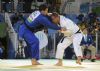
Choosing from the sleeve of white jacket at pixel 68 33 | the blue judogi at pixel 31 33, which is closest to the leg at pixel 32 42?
the blue judogi at pixel 31 33

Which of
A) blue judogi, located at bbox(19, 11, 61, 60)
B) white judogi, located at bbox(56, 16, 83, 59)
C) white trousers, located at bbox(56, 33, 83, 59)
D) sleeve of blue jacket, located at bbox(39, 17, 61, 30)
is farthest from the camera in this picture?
white trousers, located at bbox(56, 33, 83, 59)

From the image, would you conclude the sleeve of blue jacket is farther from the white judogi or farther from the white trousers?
the white trousers

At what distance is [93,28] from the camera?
11836 mm

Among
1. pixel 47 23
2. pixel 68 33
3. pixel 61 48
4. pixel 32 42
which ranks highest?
pixel 47 23

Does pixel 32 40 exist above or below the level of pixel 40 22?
below

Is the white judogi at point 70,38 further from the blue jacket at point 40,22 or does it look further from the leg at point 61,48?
the blue jacket at point 40,22

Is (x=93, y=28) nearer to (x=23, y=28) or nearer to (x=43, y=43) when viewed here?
(x=43, y=43)

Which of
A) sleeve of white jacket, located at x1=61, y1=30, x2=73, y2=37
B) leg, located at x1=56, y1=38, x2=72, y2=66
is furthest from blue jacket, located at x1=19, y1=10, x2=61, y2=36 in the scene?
leg, located at x1=56, y1=38, x2=72, y2=66

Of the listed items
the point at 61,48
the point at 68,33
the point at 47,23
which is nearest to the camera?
the point at 47,23

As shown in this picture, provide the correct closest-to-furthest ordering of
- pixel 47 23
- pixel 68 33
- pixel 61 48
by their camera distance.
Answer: pixel 47 23, pixel 68 33, pixel 61 48

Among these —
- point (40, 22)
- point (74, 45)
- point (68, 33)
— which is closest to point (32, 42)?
point (40, 22)

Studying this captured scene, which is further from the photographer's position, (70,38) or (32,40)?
(70,38)

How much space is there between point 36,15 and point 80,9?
5.64m

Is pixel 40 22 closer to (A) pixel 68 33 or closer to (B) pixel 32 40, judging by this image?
(B) pixel 32 40
